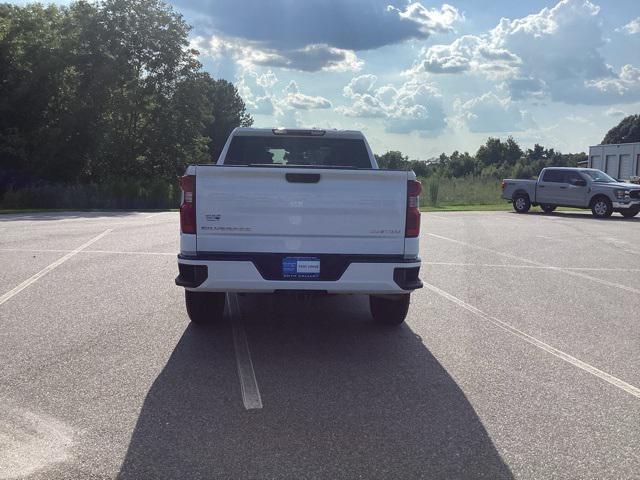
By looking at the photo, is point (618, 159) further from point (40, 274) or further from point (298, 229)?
point (298, 229)

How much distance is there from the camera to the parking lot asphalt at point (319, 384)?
3.69 meters

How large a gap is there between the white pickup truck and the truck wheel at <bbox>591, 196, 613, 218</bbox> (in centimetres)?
2206

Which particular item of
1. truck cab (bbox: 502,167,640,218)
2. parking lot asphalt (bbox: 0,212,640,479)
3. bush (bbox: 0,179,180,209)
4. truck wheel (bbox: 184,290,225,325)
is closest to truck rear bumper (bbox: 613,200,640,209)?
truck cab (bbox: 502,167,640,218)

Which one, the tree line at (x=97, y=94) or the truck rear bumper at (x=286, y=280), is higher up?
the tree line at (x=97, y=94)

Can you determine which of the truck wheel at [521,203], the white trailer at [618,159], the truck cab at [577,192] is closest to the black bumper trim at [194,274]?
the truck cab at [577,192]

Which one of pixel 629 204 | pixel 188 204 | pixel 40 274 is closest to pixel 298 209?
pixel 188 204

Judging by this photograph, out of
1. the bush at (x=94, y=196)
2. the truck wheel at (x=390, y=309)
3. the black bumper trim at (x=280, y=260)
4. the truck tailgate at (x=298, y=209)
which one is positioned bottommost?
the bush at (x=94, y=196)

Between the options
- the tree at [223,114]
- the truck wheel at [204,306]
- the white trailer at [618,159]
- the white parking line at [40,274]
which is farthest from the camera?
the tree at [223,114]

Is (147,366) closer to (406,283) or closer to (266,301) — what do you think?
(406,283)

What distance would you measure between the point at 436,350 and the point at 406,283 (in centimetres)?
74

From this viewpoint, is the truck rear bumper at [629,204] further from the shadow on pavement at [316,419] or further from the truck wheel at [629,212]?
the shadow on pavement at [316,419]

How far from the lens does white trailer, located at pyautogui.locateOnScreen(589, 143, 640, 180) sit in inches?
2315

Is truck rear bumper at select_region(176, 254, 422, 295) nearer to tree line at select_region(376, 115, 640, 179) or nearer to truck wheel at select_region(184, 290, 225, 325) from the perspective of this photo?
truck wheel at select_region(184, 290, 225, 325)

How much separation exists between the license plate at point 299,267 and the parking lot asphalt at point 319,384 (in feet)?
2.44
